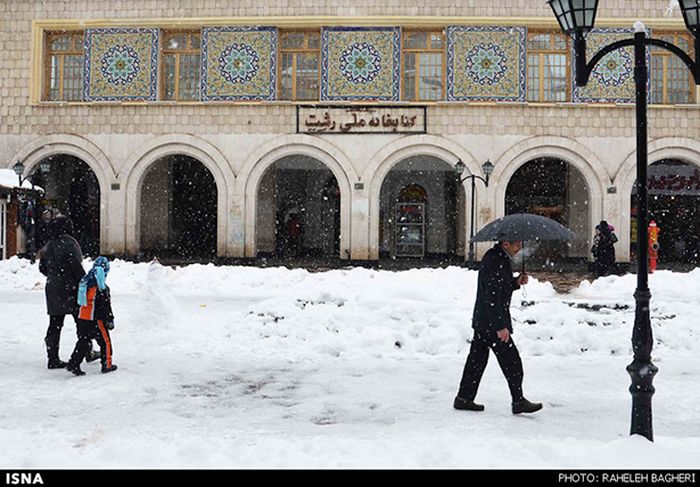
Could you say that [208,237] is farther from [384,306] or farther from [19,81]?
[384,306]

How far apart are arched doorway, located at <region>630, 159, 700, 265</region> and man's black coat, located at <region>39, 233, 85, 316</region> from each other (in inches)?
926

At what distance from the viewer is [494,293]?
5.71 meters

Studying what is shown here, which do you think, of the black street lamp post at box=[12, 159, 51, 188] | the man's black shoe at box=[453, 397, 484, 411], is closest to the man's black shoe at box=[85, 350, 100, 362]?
the man's black shoe at box=[453, 397, 484, 411]

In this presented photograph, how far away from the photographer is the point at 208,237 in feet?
96.0

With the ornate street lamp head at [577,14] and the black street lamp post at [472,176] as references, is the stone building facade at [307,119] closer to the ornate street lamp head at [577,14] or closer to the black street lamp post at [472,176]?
the black street lamp post at [472,176]

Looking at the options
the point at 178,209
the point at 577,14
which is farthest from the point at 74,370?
the point at 178,209

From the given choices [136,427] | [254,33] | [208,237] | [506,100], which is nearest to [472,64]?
[506,100]

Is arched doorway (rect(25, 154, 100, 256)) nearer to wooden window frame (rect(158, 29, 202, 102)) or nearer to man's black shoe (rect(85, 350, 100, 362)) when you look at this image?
wooden window frame (rect(158, 29, 202, 102))

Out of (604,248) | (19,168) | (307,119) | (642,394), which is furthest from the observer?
(307,119)

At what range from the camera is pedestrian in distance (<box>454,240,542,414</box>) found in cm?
568

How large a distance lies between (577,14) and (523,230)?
183 cm

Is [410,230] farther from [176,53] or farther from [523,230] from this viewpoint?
[523,230]

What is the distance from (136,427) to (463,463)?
2704 millimetres
